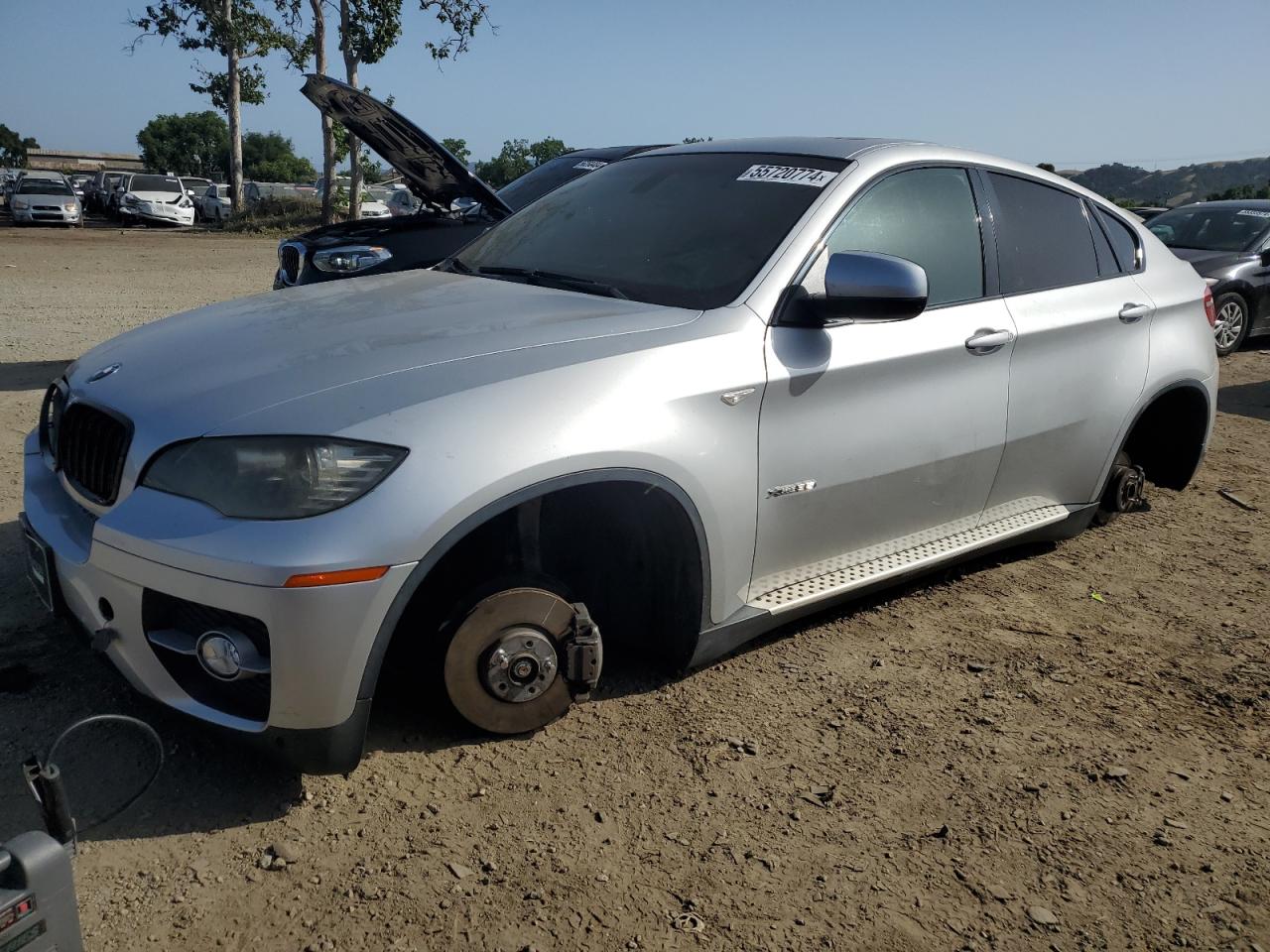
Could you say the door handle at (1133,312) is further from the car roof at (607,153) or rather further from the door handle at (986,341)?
the car roof at (607,153)

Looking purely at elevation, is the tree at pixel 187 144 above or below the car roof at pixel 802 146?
above

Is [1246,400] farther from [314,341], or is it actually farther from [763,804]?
[314,341]

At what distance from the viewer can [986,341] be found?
3639 millimetres

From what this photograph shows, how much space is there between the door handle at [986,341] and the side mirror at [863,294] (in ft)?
1.84

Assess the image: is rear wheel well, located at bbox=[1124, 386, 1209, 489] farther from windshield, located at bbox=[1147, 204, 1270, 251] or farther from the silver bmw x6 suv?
windshield, located at bbox=[1147, 204, 1270, 251]

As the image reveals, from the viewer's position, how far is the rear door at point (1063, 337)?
12.6 ft

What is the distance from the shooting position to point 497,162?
6306cm

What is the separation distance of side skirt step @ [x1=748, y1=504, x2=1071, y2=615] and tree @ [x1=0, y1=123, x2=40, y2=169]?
358 feet

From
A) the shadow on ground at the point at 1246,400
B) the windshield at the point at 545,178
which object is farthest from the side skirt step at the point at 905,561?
the shadow on ground at the point at 1246,400

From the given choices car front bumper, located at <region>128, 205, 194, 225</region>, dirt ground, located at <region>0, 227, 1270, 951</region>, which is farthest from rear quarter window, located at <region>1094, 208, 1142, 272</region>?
car front bumper, located at <region>128, 205, 194, 225</region>

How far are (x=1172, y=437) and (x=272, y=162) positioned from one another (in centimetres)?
9576

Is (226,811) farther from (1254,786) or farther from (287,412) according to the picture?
(1254,786)

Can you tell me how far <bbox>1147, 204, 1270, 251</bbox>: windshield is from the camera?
1088 cm

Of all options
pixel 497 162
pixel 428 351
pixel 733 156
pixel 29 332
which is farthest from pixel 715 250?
pixel 497 162
